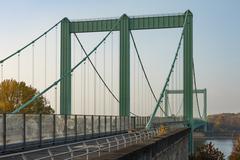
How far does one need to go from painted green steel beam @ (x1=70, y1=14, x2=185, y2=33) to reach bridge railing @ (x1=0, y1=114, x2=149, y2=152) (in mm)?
15173

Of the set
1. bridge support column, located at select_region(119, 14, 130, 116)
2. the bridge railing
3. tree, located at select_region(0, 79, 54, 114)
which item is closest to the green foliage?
bridge support column, located at select_region(119, 14, 130, 116)

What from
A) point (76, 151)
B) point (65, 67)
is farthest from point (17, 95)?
point (76, 151)

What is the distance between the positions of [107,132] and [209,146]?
30.5 meters

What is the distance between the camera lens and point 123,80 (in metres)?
44.1

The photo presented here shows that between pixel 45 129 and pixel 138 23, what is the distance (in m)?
25.4

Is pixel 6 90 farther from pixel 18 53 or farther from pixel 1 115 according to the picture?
pixel 1 115

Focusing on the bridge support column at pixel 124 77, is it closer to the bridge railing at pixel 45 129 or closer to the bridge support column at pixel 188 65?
the bridge support column at pixel 188 65

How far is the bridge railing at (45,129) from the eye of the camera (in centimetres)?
1794

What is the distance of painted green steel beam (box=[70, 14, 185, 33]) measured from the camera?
45500 mm

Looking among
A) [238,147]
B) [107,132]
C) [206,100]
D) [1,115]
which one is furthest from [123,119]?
[206,100]

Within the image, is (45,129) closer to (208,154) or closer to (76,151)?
(76,151)

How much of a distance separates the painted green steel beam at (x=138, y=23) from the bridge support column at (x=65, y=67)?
68cm

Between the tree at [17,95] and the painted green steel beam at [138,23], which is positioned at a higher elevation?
the painted green steel beam at [138,23]

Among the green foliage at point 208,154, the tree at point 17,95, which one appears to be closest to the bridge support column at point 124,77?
the green foliage at point 208,154
